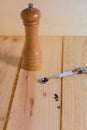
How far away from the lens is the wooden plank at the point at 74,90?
0.65m

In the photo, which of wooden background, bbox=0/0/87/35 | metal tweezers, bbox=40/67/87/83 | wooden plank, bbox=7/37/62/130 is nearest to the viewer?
wooden plank, bbox=7/37/62/130

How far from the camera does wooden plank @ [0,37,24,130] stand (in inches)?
27.9

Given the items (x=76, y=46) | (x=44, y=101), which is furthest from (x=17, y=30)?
(x=44, y=101)

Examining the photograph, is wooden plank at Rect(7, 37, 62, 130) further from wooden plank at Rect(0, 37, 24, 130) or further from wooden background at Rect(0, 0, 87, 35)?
wooden background at Rect(0, 0, 87, 35)

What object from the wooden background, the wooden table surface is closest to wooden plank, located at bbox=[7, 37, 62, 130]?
the wooden table surface

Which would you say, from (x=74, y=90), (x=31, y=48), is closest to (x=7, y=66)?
(x=31, y=48)

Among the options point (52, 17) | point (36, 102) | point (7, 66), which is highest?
point (52, 17)

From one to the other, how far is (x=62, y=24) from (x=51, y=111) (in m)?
0.45

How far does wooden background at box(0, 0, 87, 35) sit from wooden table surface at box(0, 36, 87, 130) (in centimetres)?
8

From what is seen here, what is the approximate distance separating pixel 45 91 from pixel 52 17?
0.38 meters

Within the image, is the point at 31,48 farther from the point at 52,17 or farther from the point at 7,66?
the point at 52,17

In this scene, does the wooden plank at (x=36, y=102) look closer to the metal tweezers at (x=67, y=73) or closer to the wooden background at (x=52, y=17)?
the metal tweezers at (x=67, y=73)

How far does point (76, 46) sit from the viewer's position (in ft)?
3.11

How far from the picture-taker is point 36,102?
0.71 metres
